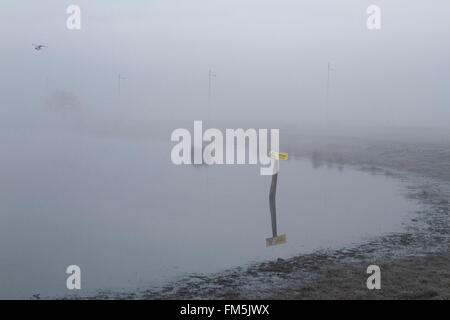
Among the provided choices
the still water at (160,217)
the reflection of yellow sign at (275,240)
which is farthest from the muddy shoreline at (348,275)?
the reflection of yellow sign at (275,240)

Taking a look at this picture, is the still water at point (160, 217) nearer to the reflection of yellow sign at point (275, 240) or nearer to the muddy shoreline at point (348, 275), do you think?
the reflection of yellow sign at point (275, 240)

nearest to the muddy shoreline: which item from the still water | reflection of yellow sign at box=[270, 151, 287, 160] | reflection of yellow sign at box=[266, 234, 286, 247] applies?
the still water

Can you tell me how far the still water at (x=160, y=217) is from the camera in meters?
16.2

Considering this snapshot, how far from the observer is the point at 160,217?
23672 mm

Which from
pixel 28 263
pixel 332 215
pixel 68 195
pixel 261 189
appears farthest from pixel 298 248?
pixel 68 195

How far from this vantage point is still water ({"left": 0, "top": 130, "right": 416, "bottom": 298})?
1622cm

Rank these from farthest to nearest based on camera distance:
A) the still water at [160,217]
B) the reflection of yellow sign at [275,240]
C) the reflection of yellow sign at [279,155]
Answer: the reflection of yellow sign at [279,155] → the reflection of yellow sign at [275,240] → the still water at [160,217]

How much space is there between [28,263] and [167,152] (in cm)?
3932

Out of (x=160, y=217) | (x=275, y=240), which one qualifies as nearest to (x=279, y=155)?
(x=275, y=240)

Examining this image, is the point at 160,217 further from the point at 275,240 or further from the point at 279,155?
the point at 279,155

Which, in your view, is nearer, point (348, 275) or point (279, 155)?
point (348, 275)

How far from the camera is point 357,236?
66.1 ft

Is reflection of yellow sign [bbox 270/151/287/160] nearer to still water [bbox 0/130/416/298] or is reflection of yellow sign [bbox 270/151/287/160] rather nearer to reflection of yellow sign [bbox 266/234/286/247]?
reflection of yellow sign [bbox 266/234/286/247]

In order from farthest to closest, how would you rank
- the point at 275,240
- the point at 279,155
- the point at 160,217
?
1. the point at 160,217
2. the point at 279,155
3. the point at 275,240
